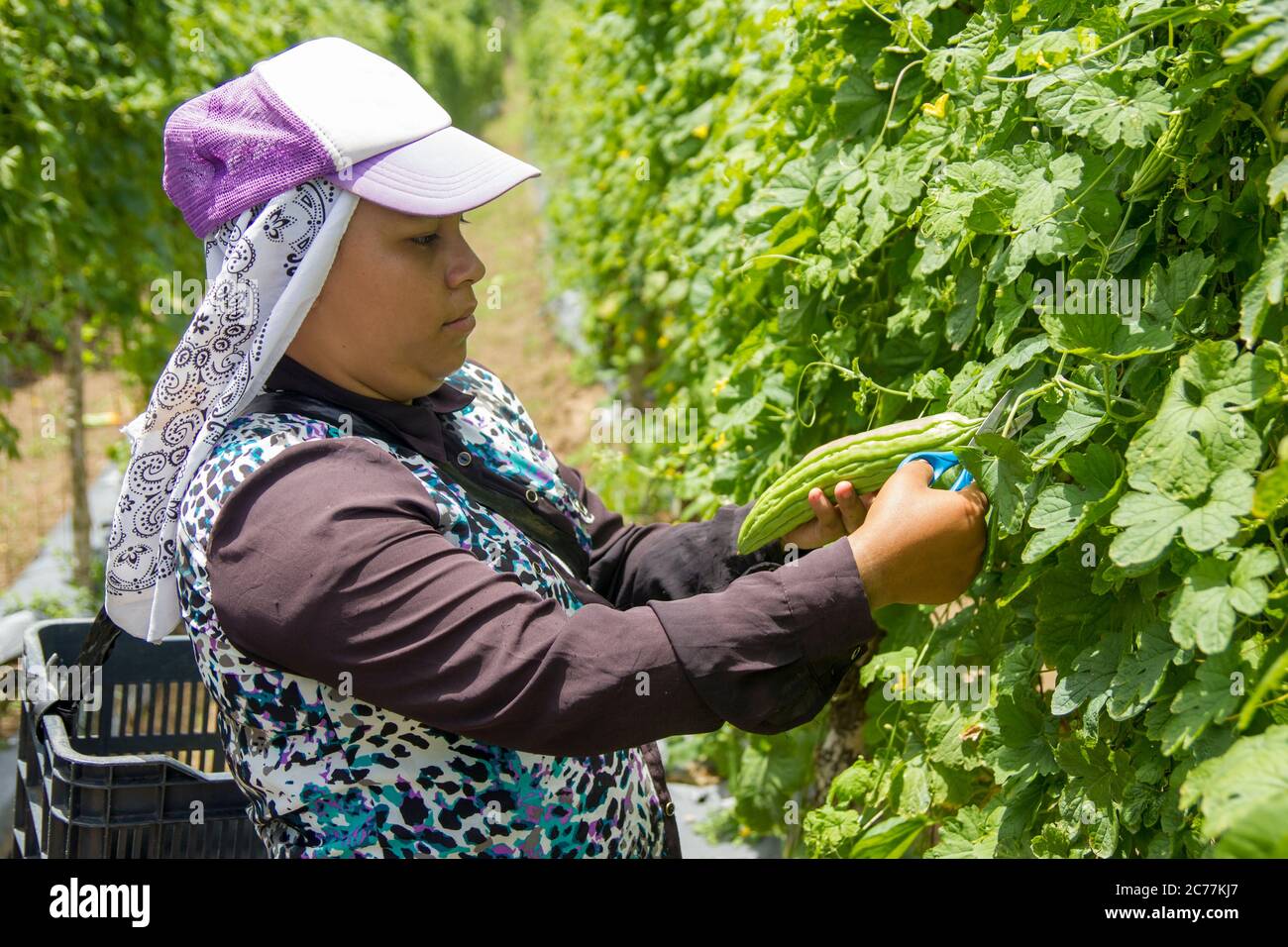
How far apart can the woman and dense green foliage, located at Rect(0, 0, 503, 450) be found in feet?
10.5

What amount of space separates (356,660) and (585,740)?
308 mm

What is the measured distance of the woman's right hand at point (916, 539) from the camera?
169 centimetres

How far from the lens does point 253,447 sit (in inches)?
69.5

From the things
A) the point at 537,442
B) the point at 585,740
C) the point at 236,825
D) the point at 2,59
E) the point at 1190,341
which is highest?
the point at 2,59

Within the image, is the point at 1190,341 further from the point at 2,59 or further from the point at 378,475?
the point at 2,59

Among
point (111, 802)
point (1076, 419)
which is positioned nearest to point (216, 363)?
point (111, 802)

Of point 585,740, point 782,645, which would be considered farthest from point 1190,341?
point 585,740

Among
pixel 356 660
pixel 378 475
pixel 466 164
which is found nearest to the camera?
pixel 356 660

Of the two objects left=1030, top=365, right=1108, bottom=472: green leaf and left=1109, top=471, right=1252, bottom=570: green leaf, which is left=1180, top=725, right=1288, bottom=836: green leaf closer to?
left=1109, top=471, right=1252, bottom=570: green leaf

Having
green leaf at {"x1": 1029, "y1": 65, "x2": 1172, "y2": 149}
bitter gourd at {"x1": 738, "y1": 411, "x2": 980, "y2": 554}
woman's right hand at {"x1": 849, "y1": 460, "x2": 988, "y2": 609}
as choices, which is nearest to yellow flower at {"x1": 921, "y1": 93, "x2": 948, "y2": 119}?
green leaf at {"x1": 1029, "y1": 65, "x2": 1172, "y2": 149}

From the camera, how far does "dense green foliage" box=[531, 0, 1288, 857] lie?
1357mm

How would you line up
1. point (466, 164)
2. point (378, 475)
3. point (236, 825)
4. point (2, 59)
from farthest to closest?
point (2, 59) < point (236, 825) < point (466, 164) < point (378, 475)

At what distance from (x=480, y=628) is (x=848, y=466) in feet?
2.00
